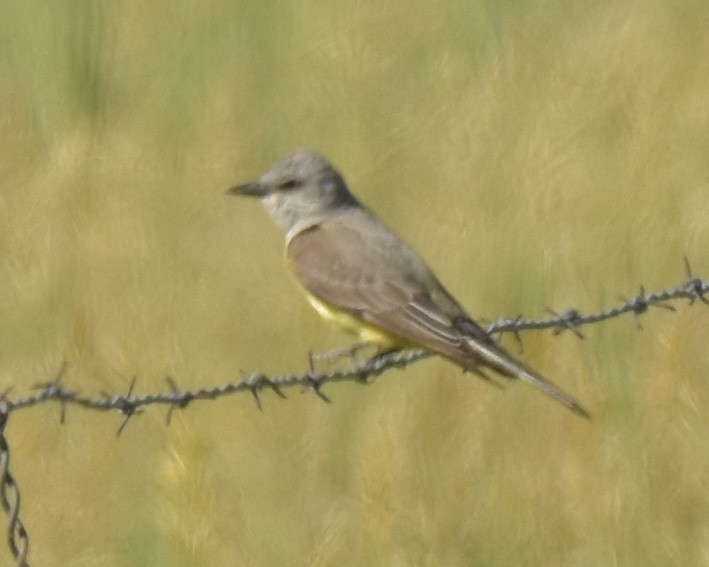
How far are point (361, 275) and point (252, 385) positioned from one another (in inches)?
51.9

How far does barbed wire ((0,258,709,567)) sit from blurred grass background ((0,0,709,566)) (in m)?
0.14

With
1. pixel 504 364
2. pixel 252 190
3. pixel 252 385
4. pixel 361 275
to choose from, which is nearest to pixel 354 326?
pixel 361 275

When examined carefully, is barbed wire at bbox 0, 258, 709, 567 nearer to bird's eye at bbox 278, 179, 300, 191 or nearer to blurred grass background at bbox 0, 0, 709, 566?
blurred grass background at bbox 0, 0, 709, 566

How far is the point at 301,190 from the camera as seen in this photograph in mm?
7473

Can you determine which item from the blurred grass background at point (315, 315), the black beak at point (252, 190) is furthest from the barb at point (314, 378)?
the black beak at point (252, 190)

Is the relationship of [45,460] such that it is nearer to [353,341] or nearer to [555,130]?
[353,341]

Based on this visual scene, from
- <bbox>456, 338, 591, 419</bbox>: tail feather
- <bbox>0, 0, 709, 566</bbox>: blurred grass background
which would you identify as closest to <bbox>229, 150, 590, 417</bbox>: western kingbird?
<bbox>456, 338, 591, 419</bbox>: tail feather

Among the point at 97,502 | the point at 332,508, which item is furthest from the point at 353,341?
the point at 97,502

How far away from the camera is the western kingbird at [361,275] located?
6035mm

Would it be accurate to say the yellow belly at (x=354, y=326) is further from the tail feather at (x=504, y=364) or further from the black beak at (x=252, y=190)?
the black beak at (x=252, y=190)

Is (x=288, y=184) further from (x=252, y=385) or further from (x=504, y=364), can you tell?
(x=252, y=385)

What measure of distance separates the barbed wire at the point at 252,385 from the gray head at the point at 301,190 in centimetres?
73

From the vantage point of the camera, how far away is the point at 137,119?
8844 millimetres

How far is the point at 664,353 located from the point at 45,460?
199cm
